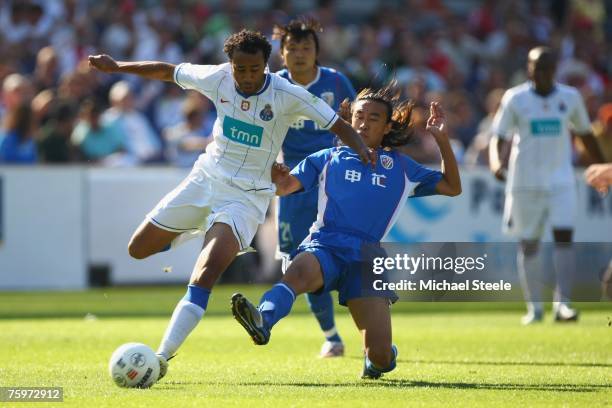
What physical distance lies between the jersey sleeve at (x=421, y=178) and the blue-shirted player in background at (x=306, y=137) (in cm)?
183

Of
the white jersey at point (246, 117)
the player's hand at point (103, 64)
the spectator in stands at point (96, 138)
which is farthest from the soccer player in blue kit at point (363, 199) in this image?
the spectator in stands at point (96, 138)

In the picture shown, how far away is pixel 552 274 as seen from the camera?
46.9ft

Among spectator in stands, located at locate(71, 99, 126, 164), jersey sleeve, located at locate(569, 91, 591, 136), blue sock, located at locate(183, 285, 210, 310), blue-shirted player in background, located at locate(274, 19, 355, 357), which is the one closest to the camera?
blue sock, located at locate(183, 285, 210, 310)

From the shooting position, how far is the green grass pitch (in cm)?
723

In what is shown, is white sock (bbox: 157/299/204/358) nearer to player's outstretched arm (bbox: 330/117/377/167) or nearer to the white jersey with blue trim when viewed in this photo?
the white jersey with blue trim

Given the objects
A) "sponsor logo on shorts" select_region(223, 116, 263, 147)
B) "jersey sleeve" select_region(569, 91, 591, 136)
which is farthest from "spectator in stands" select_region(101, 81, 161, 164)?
"sponsor logo on shorts" select_region(223, 116, 263, 147)

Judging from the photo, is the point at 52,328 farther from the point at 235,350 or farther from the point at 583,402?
the point at 583,402

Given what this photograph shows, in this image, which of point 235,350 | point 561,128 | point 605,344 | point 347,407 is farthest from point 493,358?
point 561,128

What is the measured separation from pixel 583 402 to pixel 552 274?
7352 mm

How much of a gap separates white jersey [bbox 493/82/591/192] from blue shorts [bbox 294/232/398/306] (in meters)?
5.76

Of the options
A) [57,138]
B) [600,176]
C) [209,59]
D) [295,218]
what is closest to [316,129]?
[295,218]

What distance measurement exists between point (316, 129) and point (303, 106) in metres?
1.96

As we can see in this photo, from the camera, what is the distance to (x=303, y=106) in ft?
27.7

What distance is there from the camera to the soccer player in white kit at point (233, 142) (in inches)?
326
